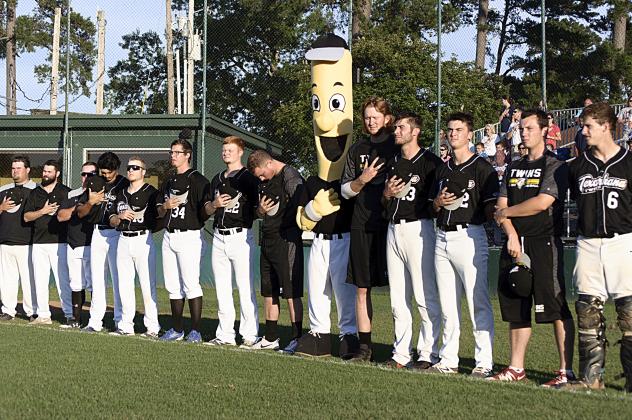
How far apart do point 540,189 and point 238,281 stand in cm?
394

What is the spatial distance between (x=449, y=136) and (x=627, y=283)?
1.99 m

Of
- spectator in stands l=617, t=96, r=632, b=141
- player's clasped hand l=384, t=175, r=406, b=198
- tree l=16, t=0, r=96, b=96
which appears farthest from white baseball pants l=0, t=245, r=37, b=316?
tree l=16, t=0, r=96, b=96

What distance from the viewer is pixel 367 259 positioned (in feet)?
27.5

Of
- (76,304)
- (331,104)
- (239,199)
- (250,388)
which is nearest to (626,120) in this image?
(331,104)

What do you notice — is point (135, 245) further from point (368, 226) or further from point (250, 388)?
point (250, 388)

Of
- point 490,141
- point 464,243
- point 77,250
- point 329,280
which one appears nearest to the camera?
point 464,243

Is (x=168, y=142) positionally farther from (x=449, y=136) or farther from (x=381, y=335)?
(x=449, y=136)

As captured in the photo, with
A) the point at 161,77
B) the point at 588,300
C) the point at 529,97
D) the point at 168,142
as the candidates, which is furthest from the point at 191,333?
the point at 161,77

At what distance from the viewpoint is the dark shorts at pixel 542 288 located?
7098 mm

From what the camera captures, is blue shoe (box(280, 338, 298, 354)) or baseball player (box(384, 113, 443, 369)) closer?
baseball player (box(384, 113, 443, 369))

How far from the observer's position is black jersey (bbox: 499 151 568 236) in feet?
23.3

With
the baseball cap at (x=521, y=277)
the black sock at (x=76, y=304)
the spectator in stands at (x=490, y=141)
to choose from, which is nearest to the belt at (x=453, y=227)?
the baseball cap at (x=521, y=277)

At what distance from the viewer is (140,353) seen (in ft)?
28.8

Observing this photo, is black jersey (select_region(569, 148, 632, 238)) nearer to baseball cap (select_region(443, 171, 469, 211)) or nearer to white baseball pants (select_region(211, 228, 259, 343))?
baseball cap (select_region(443, 171, 469, 211))
